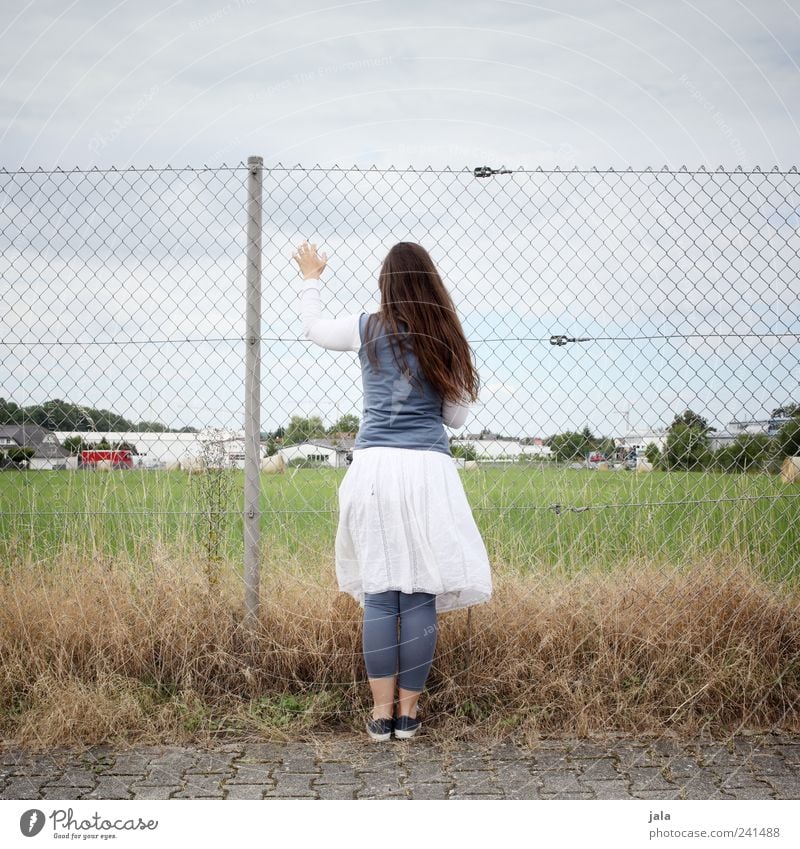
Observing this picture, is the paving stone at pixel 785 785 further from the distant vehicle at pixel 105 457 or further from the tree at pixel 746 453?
the distant vehicle at pixel 105 457

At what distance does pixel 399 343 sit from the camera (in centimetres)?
328

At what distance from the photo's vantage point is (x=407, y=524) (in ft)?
10.8

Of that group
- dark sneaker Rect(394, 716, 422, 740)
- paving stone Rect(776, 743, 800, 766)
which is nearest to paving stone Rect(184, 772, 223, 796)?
dark sneaker Rect(394, 716, 422, 740)

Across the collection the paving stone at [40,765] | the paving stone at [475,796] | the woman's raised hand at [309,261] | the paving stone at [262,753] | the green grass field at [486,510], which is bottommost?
the paving stone at [475,796]

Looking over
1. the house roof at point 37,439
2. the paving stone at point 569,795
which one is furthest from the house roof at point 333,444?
the paving stone at point 569,795

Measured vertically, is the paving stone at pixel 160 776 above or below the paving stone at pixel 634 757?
above

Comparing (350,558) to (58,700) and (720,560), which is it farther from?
(720,560)

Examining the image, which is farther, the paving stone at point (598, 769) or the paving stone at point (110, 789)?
the paving stone at point (598, 769)

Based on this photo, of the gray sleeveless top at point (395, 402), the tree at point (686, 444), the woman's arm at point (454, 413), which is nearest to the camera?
the gray sleeveless top at point (395, 402)

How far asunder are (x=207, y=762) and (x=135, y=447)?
177 cm

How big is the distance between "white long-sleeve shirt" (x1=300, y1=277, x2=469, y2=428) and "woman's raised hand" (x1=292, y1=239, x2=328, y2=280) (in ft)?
0.10

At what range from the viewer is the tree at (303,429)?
12.9 feet

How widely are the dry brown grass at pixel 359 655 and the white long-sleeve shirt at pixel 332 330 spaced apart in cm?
100
